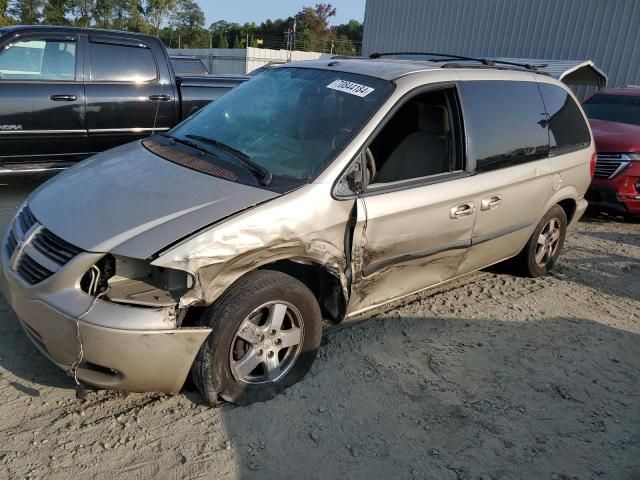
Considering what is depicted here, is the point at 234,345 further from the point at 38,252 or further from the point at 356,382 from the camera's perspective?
the point at 38,252

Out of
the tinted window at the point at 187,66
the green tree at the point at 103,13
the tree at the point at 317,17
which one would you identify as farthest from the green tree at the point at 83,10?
the tinted window at the point at 187,66

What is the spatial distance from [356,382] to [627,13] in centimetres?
1420

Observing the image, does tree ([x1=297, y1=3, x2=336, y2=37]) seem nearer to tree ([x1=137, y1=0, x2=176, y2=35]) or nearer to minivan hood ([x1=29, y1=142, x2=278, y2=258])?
tree ([x1=137, y1=0, x2=176, y2=35])

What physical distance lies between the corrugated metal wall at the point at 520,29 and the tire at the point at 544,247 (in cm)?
1086

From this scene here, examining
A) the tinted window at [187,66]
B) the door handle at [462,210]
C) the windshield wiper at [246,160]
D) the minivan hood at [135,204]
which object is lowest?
the door handle at [462,210]

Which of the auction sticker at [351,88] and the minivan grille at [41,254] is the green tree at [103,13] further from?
the minivan grille at [41,254]

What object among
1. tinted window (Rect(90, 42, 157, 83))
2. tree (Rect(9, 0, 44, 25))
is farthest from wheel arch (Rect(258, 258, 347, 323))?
tree (Rect(9, 0, 44, 25))

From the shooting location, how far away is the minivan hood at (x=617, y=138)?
7074mm

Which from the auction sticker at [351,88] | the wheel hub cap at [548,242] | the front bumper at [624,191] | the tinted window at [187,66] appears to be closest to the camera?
the auction sticker at [351,88]

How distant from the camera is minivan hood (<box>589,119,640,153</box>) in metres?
7.07

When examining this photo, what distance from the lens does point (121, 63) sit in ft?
21.3

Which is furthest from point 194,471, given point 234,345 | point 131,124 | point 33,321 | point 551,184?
point 131,124

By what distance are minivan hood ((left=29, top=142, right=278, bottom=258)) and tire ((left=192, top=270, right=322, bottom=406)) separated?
40 centimetres

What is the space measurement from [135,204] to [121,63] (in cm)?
439
